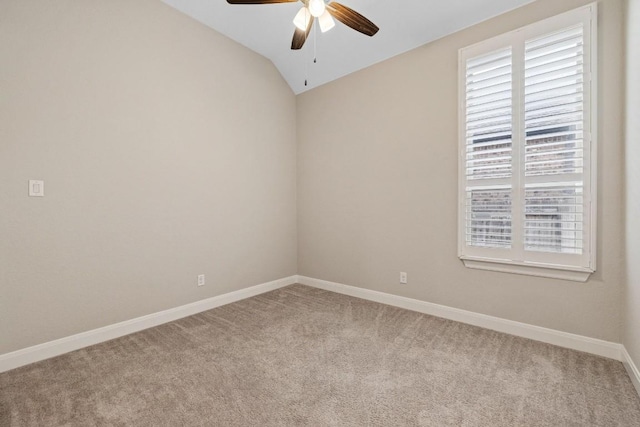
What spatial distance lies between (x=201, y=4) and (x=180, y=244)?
8.05ft

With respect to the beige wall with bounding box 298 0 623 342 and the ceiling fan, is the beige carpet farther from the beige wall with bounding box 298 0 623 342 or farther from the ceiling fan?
the ceiling fan

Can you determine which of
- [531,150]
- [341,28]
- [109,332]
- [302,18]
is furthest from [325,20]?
[109,332]

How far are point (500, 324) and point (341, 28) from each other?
337cm

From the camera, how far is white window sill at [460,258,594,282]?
225cm

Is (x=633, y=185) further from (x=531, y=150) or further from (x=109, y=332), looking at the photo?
(x=109, y=332)

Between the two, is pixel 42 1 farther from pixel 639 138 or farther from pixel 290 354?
pixel 639 138

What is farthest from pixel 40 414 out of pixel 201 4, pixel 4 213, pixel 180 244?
pixel 201 4

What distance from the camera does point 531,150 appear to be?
2.40 meters

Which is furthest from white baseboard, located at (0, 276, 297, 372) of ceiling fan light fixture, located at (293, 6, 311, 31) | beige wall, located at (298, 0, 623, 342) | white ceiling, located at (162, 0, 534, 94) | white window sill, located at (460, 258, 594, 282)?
white ceiling, located at (162, 0, 534, 94)

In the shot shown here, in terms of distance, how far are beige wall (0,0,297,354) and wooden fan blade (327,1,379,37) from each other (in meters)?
1.81

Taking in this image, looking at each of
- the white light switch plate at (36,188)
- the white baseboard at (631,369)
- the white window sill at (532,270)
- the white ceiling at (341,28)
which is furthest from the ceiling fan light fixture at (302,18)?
the white baseboard at (631,369)

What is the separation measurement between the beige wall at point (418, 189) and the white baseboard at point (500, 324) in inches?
2.1

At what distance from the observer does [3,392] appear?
5.97ft

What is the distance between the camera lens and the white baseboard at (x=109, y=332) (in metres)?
2.12
